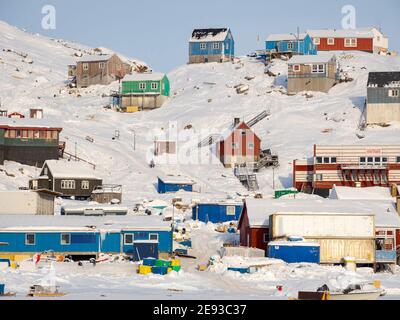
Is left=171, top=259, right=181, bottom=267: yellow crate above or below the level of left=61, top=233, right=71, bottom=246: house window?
below

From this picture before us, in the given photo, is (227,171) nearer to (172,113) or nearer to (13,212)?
(172,113)

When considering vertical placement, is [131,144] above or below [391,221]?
above

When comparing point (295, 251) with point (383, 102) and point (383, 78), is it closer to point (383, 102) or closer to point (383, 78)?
point (383, 102)

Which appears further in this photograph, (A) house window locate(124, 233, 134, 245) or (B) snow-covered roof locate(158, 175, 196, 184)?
(B) snow-covered roof locate(158, 175, 196, 184)

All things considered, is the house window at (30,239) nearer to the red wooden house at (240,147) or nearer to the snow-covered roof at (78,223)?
the snow-covered roof at (78,223)

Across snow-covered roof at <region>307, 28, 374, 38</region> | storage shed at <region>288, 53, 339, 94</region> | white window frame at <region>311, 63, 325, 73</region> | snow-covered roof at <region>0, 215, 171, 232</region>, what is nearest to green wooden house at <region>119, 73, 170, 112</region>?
storage shed at <region>288, 53, 339, 94</region>

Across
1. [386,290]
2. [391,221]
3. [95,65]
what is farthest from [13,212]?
[95,65]

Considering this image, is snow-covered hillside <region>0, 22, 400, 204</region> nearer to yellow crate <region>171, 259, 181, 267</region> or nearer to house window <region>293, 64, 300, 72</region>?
house window <region>293, 64, 300, 72</region>
